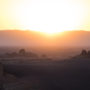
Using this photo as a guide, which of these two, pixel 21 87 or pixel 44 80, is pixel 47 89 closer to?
pixel 21 87

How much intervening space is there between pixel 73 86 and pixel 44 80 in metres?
4.53

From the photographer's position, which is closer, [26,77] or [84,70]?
[26,77]

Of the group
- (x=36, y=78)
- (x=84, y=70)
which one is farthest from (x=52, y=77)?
(x=84, y=70)

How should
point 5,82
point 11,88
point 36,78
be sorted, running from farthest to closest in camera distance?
point 36,78, point 5,82, point 11,88

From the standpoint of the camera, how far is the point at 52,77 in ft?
124

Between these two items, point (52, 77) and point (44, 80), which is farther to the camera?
point (52, 77)

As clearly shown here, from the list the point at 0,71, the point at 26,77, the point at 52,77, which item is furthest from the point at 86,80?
the point at 0,71

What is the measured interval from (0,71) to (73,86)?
32.3 feet

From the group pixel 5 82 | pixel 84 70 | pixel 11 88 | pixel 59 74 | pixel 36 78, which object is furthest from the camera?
pixel 84 70

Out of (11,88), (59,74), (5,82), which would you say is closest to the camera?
(11,88)

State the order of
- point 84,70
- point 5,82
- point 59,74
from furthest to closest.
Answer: point 84,70, point 59,74, point 5,82

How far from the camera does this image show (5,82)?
33.8 m

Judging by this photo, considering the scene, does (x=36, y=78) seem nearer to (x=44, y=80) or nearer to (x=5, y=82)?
(x=44, y=80)

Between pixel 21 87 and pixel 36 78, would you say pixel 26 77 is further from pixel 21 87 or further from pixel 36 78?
pixel 21 87
